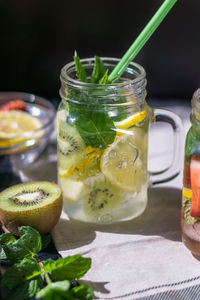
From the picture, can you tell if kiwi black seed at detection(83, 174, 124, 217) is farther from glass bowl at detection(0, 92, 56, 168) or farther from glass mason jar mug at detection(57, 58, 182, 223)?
glass bowl at detection(0, 92, 56, 168)

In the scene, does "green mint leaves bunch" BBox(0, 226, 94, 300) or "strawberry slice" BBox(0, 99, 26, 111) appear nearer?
"green mint leaves bunch" BBox(0, 226, 94, 300)

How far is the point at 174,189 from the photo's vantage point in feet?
3.44

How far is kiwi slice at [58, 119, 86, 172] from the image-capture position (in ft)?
2.92

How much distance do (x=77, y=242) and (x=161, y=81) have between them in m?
0.73

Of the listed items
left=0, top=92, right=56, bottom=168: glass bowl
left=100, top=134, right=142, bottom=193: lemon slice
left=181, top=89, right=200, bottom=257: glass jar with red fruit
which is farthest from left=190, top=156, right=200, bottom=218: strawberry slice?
left=0, top=92, right=56, bottom=168: glass bowl

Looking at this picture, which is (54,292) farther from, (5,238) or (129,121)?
(129,121)

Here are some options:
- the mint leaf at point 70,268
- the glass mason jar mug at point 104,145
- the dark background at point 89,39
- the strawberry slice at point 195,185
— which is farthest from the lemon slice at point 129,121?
the dark background at point 89,39

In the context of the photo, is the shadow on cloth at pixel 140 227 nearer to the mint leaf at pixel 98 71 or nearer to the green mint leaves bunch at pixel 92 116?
the green mint leaves bunch at pixel 92 116

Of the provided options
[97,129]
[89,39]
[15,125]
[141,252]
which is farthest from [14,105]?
[141,252]

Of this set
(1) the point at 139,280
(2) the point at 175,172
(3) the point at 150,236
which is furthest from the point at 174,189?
(1) the point at 139,280

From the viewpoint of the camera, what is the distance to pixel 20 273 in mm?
752

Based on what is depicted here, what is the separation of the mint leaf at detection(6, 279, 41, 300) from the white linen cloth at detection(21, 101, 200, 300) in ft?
0.28

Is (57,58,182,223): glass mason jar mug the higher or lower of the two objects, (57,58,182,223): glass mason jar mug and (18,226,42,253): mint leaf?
the higher

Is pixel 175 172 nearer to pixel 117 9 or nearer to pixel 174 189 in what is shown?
pixel 174 189
